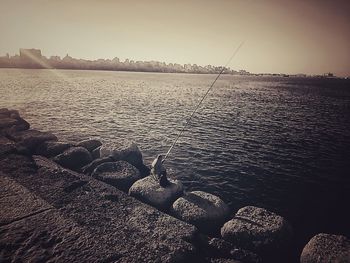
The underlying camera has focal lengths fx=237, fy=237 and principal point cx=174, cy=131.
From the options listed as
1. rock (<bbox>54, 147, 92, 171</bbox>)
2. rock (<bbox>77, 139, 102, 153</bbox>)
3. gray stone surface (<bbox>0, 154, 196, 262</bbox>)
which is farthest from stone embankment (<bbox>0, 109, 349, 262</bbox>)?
rock (<bbox>77, 139, 102, 153</bbox>)

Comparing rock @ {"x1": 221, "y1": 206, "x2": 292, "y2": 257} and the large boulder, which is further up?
the large boulder

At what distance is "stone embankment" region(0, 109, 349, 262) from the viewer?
160 inches

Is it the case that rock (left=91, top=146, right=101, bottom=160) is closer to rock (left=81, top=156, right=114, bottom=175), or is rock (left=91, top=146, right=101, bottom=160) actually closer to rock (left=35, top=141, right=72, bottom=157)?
rock (left=35, top=141, right=72, bottom=157)

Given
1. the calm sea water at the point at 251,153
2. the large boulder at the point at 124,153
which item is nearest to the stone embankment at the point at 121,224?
the large boulder at the point at 124,153

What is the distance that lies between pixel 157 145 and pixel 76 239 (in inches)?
360

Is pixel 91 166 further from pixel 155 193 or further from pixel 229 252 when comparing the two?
pixel 229 252

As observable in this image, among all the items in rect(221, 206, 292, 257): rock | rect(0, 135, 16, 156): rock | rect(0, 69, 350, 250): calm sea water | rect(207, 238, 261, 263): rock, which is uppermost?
rect(0, 135, 16, 156): rock

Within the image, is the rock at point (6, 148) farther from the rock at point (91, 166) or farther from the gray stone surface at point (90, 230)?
the rock at point (91, 166)

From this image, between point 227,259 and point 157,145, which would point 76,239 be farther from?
point 157,145

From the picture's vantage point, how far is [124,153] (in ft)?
28.8

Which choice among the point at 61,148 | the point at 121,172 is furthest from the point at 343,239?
the point at 61,148

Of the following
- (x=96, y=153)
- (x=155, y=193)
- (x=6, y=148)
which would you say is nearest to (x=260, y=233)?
(x=155, y=193)

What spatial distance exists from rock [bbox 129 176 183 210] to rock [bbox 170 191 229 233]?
0.27 m

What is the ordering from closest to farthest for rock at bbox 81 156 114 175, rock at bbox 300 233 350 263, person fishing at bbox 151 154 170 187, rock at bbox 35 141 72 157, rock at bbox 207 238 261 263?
rock at bbox 300 233 350 263, rock at bbox 207 238 261 263, person fishing at bbox 151 154 170 187, rock at bbox 81 156 114 175, rock at bbox 35 141 72 157
